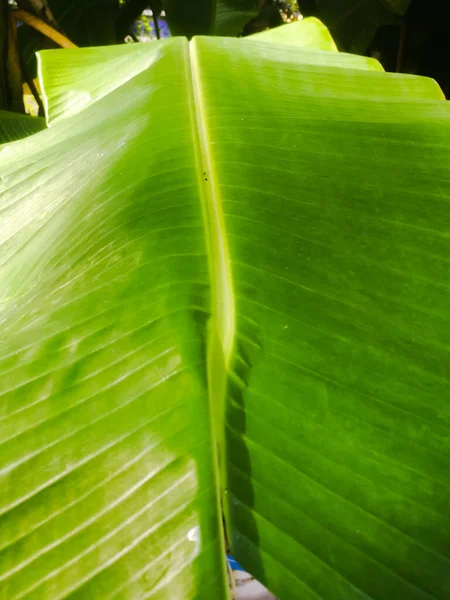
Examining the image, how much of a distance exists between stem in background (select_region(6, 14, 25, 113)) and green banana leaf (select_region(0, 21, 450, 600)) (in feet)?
2.43

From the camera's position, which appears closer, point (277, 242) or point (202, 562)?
point (202, 562)

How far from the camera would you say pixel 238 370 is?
27 cm

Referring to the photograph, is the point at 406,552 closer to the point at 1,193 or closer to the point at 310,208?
the point at 310,208

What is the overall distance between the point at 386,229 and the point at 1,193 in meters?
0.38

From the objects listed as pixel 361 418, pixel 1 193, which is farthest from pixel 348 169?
pixel 1 193

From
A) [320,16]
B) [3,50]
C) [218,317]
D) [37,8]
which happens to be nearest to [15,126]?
[3,50]

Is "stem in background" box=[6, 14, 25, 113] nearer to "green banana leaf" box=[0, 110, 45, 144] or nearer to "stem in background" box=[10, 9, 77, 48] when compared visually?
"stem in background" box=[10, 9, 77, 48]

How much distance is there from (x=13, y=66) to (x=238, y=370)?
0.97 metres

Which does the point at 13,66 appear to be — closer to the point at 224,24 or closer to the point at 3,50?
the point at 3,50

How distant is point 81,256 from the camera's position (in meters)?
0.34

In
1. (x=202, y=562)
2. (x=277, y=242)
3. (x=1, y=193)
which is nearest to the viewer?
(x=202, y=562)

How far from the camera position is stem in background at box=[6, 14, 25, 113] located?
0.94 m

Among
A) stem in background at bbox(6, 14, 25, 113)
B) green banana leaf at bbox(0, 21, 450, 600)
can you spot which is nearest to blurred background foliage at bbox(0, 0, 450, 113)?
stem in background at bbox(6, 14, 25, 113)

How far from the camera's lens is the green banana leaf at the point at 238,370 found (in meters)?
0.22
